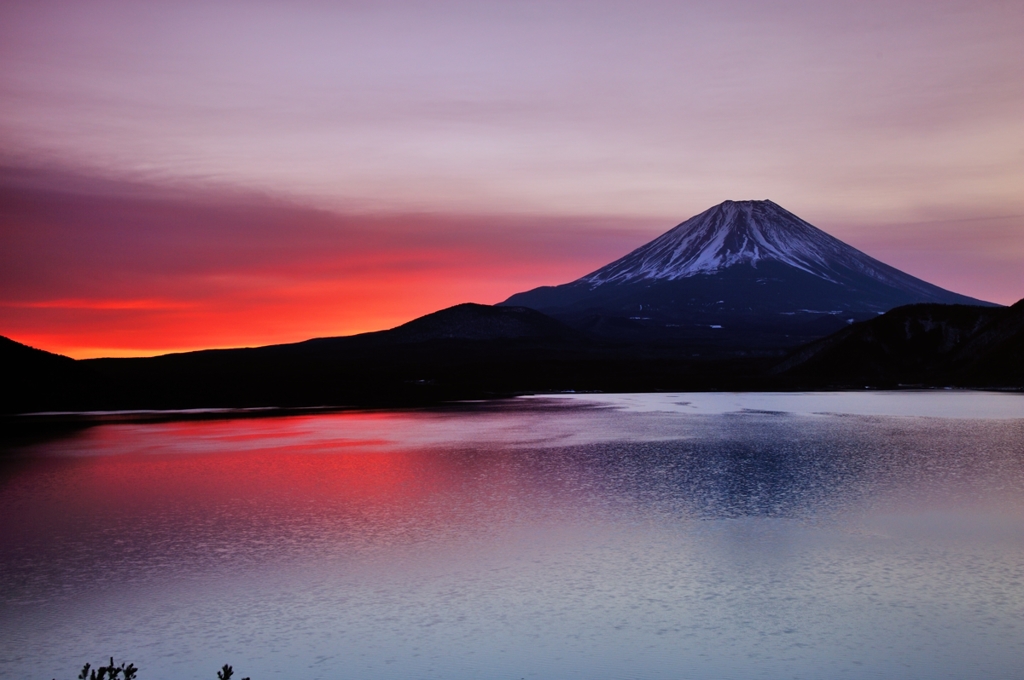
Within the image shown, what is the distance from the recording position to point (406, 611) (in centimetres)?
1490

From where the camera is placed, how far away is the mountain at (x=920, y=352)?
282 feet

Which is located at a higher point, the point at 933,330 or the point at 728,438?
the point at 933,330

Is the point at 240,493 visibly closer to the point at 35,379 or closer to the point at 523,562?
the point at 523,562

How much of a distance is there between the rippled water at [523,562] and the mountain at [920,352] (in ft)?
184

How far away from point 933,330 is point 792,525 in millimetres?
89817

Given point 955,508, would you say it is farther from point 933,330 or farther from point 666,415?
point 933,330

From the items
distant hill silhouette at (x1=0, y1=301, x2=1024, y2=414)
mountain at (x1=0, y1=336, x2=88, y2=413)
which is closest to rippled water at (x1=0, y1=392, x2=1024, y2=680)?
mountain at (x1=0, y1=336, x2=88, y2=413)

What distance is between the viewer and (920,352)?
9919 centimetres

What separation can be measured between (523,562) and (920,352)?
3637 inches

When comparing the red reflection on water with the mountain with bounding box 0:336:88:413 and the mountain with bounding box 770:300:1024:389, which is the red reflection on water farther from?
the mountain with bounding box 770:300:1024:389

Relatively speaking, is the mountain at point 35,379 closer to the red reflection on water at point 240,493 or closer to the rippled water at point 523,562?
the red reflection on water at point 240,493

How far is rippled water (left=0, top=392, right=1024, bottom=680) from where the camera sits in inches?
509

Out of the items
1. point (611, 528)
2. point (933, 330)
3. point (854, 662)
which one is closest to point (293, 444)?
point (611, 528)

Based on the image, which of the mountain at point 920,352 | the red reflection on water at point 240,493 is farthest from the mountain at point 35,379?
the mountain at point 920,352
